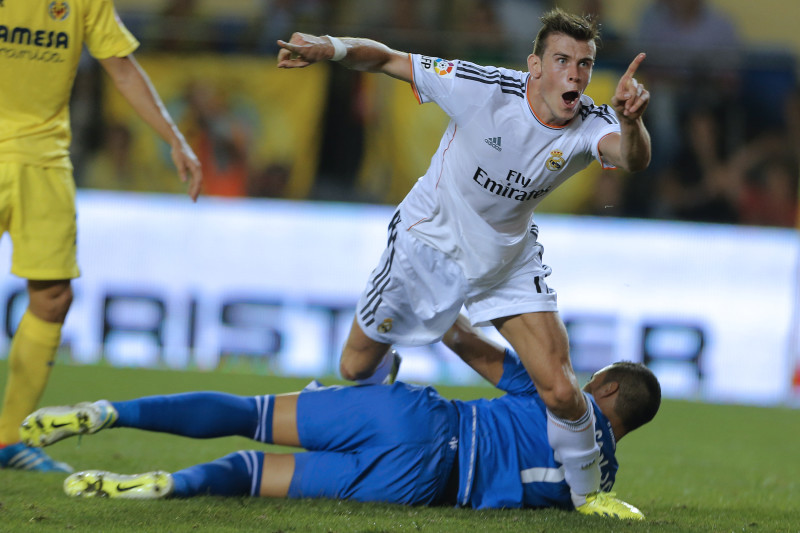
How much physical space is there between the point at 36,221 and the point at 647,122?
259 inches

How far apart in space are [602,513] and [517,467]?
0.35m

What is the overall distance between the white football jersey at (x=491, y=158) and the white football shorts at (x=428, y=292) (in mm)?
52

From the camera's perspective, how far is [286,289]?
8.56 m

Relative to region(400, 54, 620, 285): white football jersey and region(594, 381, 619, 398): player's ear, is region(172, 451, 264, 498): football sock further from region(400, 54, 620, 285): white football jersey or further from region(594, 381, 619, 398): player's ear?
region(594, 381, 619, 398): player's ear

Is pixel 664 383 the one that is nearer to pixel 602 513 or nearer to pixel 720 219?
pixel 720 219

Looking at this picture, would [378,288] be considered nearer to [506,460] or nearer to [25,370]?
[506,460]

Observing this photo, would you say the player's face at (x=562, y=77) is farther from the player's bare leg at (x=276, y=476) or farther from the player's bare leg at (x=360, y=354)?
the player's bare leg at (x=276, y=476)

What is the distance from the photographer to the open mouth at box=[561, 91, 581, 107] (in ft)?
12.0

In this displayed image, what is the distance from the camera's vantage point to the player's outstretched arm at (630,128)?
313 centimetres

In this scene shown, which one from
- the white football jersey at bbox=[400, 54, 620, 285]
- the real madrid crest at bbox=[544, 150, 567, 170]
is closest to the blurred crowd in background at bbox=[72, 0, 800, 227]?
the white football jersey at bbox=[400, 54, 620, 285]

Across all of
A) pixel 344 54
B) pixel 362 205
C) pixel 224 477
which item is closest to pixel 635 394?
pixel 224 477

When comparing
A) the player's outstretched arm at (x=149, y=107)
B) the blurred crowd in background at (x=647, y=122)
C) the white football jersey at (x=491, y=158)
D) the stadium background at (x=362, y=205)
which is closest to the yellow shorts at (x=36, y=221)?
the player's outstretched arm at (x=149, y=107)

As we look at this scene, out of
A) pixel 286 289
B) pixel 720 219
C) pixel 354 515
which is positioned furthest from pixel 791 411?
pixel 354 515

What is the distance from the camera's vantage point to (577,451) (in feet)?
11.1
